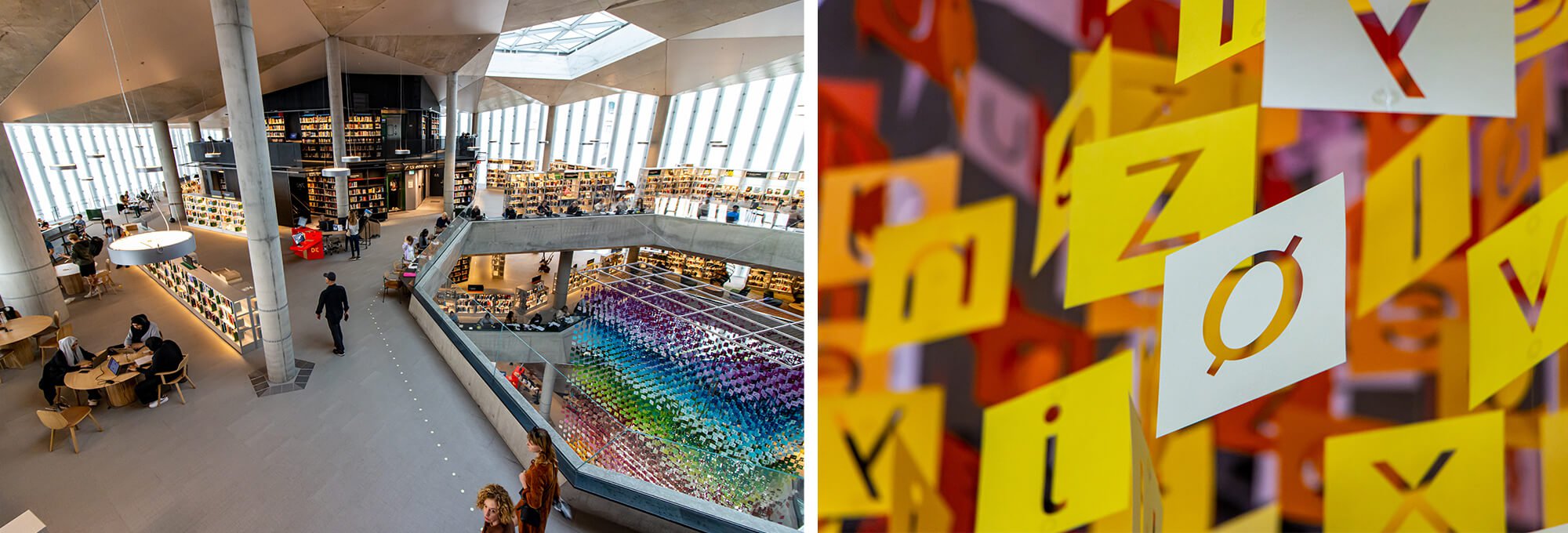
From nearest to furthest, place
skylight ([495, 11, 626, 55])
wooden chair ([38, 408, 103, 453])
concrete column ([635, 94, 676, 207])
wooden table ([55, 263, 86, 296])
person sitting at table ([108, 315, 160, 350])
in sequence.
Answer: wooden chair ([38, 408, 103, 453])
person sitting at table ([108, 315, 160, 350])
wooden table ([55, 263, 86, 296])
skylight ([495, 11, 626, 55])
concrete column ([635, 94, 676, 207])

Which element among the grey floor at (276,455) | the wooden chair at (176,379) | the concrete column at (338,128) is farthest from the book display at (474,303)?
the concrete column at (338,128)

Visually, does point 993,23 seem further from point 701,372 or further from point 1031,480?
point 701,372

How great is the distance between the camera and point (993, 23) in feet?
3.73

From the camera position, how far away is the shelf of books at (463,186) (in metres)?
25.4

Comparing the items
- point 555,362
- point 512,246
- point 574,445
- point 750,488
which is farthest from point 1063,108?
point 512,246

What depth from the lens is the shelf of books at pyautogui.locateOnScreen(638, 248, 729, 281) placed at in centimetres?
2144

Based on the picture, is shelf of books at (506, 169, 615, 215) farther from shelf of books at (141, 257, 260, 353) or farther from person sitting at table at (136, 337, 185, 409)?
person sitting at table at (136, 337, 185, 409)

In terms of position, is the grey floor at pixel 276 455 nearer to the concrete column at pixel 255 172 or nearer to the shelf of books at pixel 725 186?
the concrete column at pixel 255 172

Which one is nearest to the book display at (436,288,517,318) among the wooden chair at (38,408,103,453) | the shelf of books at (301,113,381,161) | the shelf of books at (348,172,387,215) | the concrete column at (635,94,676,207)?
the wooden chair at (38,408,103,453)

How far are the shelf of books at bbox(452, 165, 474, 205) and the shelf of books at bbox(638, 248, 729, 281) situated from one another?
964cm

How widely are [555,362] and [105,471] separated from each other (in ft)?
12.2

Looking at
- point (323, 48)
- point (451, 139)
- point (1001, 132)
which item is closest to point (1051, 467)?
point (1001, 132)

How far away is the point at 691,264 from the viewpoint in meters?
21.7

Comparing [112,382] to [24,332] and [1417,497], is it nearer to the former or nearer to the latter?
[24,332]
